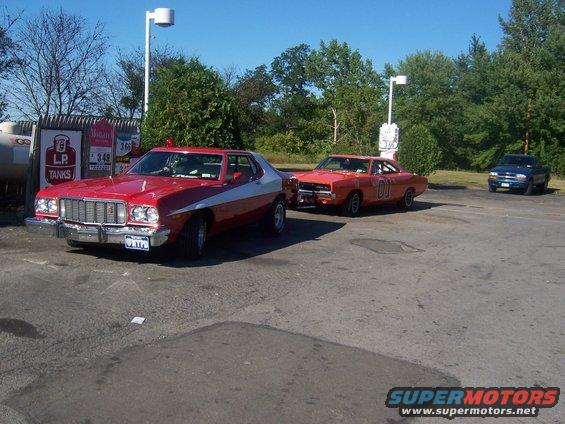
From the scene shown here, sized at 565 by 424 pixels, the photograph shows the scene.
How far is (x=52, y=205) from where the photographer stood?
8.05 metres

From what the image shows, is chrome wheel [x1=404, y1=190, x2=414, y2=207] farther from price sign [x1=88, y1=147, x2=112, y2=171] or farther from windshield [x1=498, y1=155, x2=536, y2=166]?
windshield [x1=498, y1=155, x2=536, y2=166]

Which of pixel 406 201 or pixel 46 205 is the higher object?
pixel 46 205

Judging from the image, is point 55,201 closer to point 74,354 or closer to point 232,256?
point 232,256

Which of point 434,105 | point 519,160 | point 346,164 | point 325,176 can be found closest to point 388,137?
point 519,160

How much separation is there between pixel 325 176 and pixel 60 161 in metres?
5.63

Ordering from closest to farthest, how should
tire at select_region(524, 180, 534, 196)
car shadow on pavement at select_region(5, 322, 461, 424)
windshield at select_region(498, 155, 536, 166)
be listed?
car shadow on pavement at select_region(5, 322, 461, 424) → tire at select_region(524, 180, 534, 196) → windshield at select_region(498, 155, 536, 166)

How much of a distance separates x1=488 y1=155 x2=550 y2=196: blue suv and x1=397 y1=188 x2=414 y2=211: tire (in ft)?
36.9

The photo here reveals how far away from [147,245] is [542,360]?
14.4ft

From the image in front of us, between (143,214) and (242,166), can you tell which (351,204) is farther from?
(143,214)

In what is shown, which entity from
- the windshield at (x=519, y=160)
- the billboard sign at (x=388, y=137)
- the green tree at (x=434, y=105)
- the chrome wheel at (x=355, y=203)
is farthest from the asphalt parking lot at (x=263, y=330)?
the green tree at (x=434, y=105)

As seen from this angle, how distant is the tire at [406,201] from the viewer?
53.5 feet

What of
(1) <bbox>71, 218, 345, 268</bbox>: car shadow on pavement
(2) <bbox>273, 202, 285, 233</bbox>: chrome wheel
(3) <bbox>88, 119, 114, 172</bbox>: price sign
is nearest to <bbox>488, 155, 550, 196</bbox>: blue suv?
(1) <bbox>71, 218, 345, 268</bbox>: car shadow on pavement

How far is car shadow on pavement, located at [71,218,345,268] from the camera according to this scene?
831 centimetres

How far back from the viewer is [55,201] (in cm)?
802
